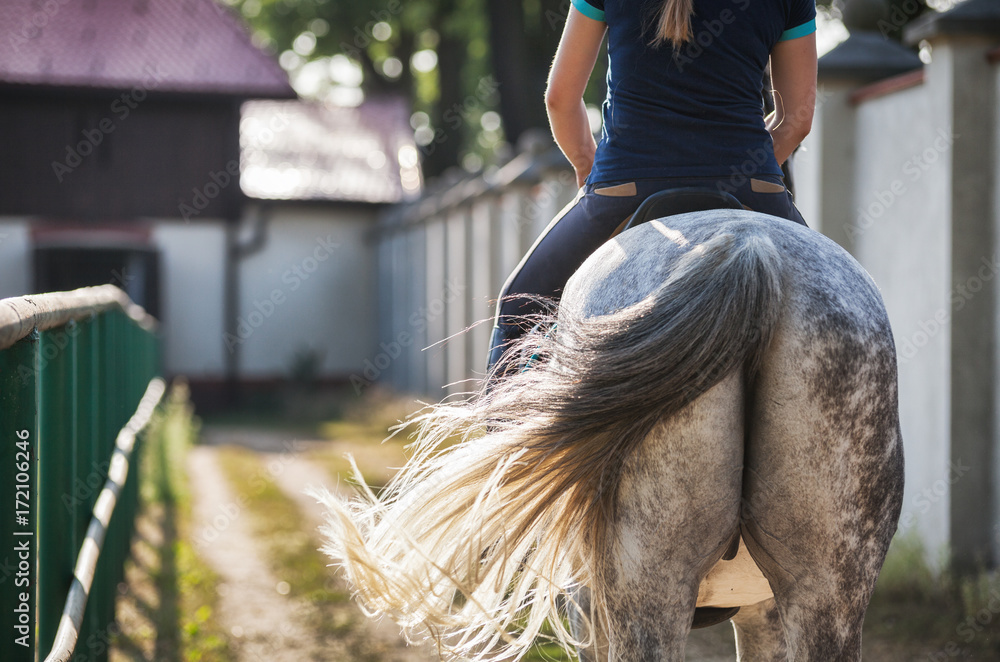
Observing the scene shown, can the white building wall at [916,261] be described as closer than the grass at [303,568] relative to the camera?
No

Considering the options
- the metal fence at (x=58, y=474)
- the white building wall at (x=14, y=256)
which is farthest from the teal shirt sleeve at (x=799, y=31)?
the white building wall at (x=14, y=256)

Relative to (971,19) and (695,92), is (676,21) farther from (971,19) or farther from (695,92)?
(971,19)

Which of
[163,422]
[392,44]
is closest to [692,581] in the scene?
[163,422]

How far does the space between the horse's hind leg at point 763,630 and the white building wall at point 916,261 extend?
310cm

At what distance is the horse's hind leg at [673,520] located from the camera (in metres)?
1.72

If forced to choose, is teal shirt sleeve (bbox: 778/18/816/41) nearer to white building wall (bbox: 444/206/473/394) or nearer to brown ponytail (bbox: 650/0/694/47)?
brown ponytail (bbox: 650/0/694/47)

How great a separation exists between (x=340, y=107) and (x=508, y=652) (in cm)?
2173

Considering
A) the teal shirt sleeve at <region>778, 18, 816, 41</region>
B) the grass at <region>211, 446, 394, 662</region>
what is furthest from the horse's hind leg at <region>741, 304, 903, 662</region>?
the grass at <region>211, 446, 394, 662</region>

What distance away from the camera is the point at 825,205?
6.11 metres

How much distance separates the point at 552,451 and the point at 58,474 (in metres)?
1.77

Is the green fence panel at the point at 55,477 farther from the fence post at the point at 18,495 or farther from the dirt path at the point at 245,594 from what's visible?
the dirt path at the point at 245,594

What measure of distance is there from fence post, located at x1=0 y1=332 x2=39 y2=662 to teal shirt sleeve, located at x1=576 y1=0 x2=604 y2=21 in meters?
1.48

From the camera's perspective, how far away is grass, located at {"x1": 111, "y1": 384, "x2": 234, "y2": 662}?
4781 millimetres

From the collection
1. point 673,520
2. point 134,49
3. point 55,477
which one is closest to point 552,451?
point 673,520
